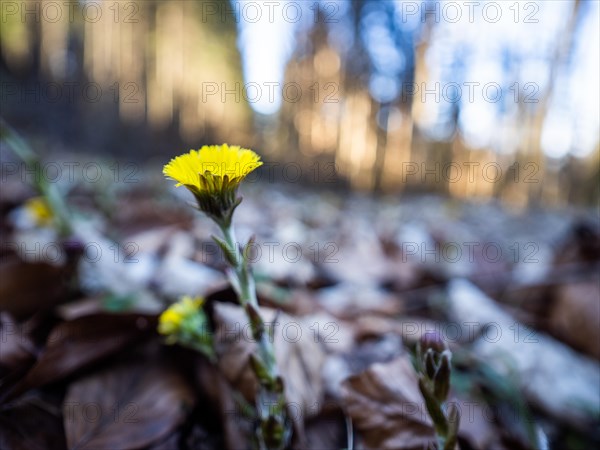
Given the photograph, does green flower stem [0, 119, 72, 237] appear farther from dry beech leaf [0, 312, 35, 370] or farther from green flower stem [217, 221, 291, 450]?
green flower stem [217, 221, 291, 450]

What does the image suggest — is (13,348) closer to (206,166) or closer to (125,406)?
(125,406)

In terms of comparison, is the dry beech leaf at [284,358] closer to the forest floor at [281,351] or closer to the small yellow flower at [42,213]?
the forest floor at [281,351]

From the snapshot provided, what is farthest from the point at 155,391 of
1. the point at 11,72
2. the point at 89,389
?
the point at 11,72

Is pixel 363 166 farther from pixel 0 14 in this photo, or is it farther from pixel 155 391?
pixel 155 391

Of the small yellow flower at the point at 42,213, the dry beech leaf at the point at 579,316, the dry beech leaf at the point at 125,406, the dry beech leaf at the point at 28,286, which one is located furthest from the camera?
the small yellow flower at the point at 42,213

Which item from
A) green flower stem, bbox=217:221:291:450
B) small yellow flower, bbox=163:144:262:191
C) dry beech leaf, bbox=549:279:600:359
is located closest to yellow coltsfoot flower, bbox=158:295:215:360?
green flower stem, bbox=217:221:291:450

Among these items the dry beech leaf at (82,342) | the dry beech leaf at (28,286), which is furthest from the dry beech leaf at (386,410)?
the dry beech leaf at (28,286)
